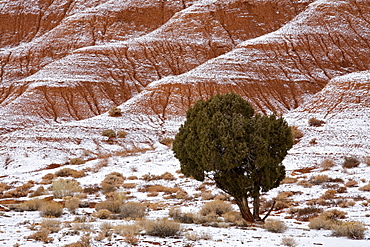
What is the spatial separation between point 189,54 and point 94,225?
202ft

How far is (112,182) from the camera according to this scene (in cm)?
2653

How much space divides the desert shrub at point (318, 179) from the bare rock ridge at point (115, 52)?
42699mm

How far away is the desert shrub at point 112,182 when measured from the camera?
949 inches

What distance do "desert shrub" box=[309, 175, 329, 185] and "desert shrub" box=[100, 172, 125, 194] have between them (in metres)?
11.7

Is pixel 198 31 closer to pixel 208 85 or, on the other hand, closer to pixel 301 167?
pixel 208 85

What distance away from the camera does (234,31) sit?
258 feet

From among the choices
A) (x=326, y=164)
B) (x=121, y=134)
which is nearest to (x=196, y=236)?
(x=326, y=164)

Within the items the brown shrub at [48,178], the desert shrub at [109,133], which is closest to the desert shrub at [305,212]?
the brown shrub at [48,178]

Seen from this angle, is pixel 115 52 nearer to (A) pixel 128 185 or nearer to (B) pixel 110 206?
(A) pixel 128 185

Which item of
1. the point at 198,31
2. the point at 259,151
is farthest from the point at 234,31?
the point at 259,151

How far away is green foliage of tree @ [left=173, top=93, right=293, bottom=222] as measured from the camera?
14922 mm

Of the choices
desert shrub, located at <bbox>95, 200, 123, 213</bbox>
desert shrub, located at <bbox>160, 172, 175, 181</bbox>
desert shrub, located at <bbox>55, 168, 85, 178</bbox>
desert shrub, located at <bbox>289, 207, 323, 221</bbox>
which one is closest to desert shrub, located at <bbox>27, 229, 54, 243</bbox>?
desert shrub, located at <bbox>95, 200, 123, 213</bbox>

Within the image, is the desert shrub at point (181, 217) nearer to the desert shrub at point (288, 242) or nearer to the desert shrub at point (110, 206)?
the desert shrub at point (110, 206)

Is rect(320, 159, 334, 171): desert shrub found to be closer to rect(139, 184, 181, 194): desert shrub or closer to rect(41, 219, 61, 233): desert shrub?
rect(139, 184, 181, 194): desert shrub
